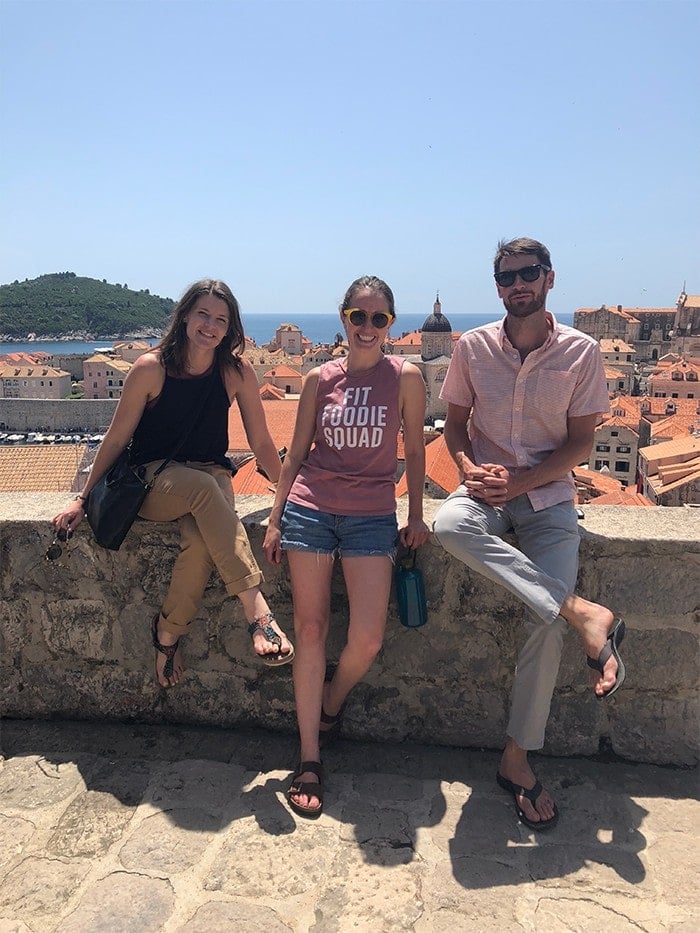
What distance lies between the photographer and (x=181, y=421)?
8.40 ft

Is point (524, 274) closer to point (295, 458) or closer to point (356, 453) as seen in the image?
point (356, 453)

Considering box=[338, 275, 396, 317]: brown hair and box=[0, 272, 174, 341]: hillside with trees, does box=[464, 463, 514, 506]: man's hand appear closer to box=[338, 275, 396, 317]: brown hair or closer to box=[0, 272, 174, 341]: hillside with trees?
box=[338, 275, 396, 317]: brown hair

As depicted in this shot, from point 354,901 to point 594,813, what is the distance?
82cm

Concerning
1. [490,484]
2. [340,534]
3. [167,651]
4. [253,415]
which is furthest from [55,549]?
[490,484]

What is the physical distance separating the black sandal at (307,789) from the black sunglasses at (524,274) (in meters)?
1.80

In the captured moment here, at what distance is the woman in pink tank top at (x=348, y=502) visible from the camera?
2.33m

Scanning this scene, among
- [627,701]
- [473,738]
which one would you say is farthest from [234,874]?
[627,701]

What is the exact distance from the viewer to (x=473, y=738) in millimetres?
2525

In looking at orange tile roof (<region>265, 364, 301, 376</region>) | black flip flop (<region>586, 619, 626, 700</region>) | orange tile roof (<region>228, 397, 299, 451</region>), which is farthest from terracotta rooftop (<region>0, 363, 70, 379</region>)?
black flip flop (<region>586, 619, 626, 700</region>)

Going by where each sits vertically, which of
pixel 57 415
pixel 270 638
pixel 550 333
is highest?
pixel 550 333

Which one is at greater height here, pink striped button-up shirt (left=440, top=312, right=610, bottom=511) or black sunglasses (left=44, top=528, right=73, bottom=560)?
pink striped button-up shirt (left=440, top=312, right=610, bottom=511)

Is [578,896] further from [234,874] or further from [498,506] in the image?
[498,506]

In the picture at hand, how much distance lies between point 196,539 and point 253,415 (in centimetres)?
57

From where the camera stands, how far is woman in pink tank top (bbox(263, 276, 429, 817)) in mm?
2332
